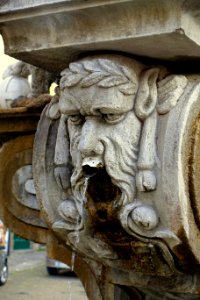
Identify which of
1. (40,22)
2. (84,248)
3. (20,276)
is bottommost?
(20,276)

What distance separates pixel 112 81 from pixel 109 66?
6 centimetres

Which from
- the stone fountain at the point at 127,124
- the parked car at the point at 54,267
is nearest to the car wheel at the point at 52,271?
the parked car at the point at 54,267

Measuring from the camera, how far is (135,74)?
78.0 inches

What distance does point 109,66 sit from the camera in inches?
77.0

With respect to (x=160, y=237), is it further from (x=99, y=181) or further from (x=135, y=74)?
(x=135, y=74)

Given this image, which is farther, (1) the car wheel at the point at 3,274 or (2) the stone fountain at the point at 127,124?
(1) the car wheel at the point at 3,274

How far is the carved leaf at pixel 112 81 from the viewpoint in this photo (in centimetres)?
192

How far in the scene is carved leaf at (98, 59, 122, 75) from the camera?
1946 mm

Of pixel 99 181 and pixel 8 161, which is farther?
pixel 8 161

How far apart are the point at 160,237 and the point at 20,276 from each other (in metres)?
10.4

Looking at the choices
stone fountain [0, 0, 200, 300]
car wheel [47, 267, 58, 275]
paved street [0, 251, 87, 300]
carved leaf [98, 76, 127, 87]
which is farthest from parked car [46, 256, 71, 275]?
carved leaf [98, 76, 127, 87]

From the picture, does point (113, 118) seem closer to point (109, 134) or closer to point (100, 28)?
point (109, 134)

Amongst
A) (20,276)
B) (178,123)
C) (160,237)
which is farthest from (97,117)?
(20,276)

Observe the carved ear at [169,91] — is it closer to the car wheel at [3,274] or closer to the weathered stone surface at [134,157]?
the weathered stone surface at [134,157]
